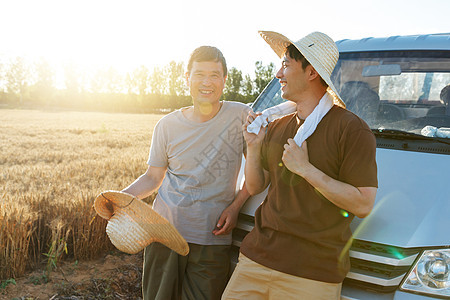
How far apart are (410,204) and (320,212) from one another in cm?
54

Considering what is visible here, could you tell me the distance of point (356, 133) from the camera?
2156mm

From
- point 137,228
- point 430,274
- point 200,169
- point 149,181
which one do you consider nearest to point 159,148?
point 149,181

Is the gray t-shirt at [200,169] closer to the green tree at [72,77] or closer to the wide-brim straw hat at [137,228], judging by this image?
the wide-brim straw hat at [137,228]

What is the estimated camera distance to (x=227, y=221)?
278 cm

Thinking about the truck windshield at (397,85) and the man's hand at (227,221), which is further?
the truck windshield at (397,85)

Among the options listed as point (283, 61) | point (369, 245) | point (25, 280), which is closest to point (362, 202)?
point (369, 245)

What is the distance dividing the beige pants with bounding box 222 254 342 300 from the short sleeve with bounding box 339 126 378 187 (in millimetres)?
566

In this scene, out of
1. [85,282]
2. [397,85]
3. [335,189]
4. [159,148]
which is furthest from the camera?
[397,85]

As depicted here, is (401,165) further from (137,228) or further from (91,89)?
(91,89)

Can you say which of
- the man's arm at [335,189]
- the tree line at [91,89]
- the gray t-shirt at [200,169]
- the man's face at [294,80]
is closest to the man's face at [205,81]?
the gray t-shirt at [200,169]

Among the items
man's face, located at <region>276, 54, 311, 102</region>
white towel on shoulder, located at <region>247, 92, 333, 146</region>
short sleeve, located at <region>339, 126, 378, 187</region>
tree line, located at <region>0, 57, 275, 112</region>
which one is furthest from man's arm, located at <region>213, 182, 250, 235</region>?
tree line, located at <region>0, 57, 275, 112</region>

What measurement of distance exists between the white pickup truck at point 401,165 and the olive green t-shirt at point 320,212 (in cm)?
16

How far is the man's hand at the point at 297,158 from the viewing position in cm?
216

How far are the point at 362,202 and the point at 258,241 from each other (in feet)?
2.07
